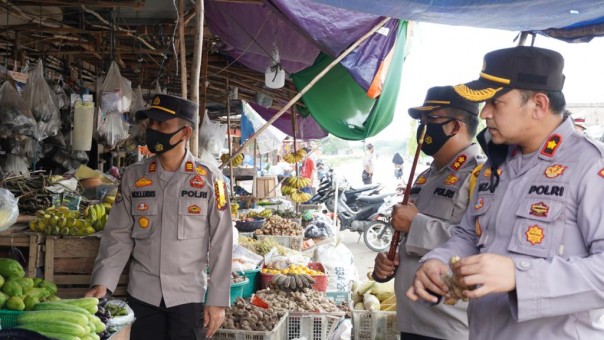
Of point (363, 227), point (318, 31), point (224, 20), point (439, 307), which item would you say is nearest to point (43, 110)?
point (224, 20)

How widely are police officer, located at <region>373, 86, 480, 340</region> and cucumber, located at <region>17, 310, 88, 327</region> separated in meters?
1.69

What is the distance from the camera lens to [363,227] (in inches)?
571

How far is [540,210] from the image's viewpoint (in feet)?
6.88

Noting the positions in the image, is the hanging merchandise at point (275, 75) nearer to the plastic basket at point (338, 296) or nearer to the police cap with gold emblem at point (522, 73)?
the plastic basket at point (338, 296)

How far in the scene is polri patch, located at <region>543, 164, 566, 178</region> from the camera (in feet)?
6.93

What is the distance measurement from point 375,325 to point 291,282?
3.64 ft

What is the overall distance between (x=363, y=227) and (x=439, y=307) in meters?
11.2

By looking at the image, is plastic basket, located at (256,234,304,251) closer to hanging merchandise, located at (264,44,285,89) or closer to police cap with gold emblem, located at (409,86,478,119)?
hanging merchandise, located at (264,44,285,89)

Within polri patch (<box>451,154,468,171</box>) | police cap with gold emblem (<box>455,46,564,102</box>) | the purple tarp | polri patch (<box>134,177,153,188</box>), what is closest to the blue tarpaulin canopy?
polri patch (<box>451,154,468,171</box>)

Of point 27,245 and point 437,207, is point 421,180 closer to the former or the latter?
point 437,207

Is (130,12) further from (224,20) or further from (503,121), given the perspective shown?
(503,121)

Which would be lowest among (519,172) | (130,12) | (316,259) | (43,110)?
(316,259)

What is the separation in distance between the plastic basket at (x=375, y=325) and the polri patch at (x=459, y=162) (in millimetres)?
2241

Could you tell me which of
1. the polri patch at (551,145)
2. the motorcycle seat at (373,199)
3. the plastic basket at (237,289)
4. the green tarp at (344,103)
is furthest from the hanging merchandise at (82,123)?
the motorcycle seat at (373,199)
